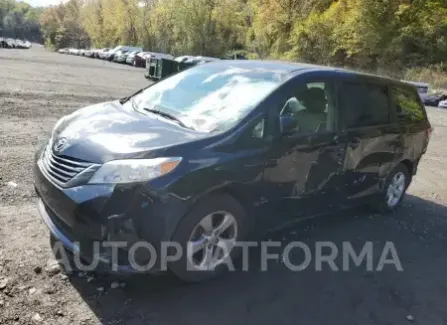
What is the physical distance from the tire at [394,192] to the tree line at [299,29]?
1447 inches

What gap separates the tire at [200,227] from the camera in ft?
10.4

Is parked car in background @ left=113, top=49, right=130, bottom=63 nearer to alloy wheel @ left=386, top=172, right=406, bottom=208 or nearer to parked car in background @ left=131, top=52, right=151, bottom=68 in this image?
parked car in background @ left=131, top=52, right=151, bottom=68

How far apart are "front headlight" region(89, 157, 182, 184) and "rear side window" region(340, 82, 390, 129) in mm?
2101

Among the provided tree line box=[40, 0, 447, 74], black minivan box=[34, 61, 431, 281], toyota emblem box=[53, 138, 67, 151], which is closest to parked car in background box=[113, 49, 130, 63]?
tree line box=[40, 0, 447, 74]

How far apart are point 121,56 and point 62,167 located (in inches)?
1919

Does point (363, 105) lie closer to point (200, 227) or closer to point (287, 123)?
point (287, 123)

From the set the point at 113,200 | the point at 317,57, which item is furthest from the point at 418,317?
the point at 317,57

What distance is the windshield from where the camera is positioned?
3602 mm

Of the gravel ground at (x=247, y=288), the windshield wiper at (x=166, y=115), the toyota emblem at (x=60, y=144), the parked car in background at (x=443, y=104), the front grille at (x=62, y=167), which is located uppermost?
the windshield wiper at (x=166, y=115)

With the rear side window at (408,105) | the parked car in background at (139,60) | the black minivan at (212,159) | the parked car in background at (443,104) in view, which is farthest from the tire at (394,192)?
the parked car in background at (139,60)

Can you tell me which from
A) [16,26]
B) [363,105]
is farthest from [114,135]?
[16,26]

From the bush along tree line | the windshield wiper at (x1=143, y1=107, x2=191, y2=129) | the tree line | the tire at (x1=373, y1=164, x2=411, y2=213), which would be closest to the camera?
the windshield wiper at (x1=143, y1=107, x2=191, y2=129)

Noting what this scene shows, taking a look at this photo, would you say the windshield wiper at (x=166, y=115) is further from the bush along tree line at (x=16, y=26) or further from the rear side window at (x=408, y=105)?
the bush along tree line at (x=16, y=26)

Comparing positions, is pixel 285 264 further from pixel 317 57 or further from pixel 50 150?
pixel 317 57
